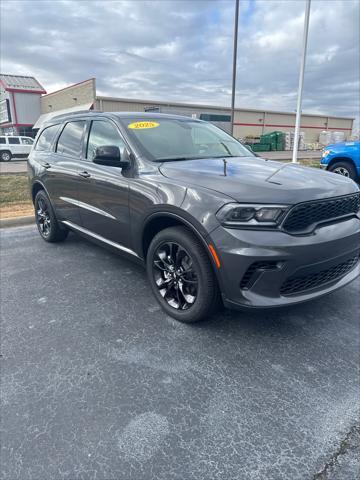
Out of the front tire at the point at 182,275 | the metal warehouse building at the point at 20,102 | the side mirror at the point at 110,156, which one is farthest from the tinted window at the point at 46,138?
the metal warehouse building at the point at 20,102

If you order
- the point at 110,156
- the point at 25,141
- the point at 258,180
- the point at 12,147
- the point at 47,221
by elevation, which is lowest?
the point at 47,221

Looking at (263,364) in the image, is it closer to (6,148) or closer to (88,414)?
(88,414)

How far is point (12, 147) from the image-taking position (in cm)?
2467

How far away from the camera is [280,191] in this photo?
8.13ft

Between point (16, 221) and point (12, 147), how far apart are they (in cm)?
2111

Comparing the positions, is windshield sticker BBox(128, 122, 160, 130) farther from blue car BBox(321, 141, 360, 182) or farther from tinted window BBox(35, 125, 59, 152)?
blue car BBox(321, 141, 360, 182)

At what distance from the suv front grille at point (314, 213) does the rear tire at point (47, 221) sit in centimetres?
354

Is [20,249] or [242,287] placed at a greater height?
[242,287]

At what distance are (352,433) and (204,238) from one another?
1455 millimetres

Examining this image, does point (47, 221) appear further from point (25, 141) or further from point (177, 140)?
point (25, 141)

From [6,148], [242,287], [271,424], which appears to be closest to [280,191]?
[242,287]

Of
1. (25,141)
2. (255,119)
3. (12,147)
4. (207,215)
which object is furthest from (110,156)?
(255,119)

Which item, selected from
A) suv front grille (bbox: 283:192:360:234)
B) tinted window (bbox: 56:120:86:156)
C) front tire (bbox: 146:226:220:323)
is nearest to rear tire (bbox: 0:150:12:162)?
tinted window (bbox: 56:120:86:156)

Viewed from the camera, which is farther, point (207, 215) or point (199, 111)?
point (199, 111)
